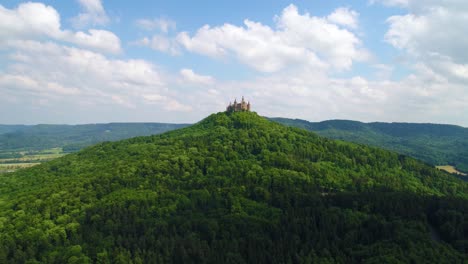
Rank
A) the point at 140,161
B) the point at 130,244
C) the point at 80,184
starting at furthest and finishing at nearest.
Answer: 1. the point at 140,161
2. the point at 80,184
3. the point at 130,244

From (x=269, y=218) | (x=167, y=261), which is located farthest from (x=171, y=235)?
(x=269, y=218)

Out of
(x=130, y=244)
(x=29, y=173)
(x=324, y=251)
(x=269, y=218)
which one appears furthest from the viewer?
(x=29, y=173)

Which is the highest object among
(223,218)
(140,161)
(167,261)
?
(140,161)

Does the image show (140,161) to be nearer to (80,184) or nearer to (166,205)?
(80,184)

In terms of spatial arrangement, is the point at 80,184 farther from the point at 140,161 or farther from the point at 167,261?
the point at 167,261

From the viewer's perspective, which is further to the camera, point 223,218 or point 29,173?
point 29,173

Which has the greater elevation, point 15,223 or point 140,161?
point 140,161

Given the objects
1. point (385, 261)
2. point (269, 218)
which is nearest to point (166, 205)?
point (269, 218)
